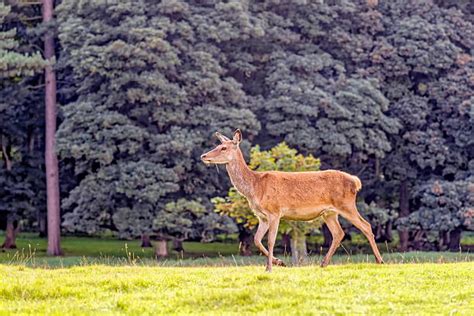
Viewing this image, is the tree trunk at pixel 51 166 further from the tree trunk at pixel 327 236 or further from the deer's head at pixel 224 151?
the deer's head at pixel 224 151

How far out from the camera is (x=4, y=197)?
3234 cm

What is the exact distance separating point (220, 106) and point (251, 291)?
21.7 metres

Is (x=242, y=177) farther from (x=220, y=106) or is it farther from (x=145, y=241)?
(x=145, y=241)

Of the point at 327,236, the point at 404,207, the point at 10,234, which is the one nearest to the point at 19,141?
the point at 10,234

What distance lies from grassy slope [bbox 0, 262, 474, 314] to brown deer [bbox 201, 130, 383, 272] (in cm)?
95

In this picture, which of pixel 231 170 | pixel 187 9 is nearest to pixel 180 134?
pixel 187 9

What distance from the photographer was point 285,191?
38.3 ft

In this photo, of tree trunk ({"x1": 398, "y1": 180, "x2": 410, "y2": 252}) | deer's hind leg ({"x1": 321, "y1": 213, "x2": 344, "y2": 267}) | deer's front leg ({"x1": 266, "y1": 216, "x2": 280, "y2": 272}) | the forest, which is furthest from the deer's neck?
tree trunk ({"x1": 398, "y1": 180, "x2": 410, "y2": 252})

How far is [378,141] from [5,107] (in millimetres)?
14150

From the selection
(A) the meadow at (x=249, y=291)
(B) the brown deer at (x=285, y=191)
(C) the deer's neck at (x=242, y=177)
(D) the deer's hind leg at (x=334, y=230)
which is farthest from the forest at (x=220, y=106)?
(A) the meadow at (x=249, y=291)

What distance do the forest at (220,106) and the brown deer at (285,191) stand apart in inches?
539

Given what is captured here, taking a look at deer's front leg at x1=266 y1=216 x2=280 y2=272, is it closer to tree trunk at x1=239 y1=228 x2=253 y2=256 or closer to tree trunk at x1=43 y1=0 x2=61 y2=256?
tree trunk at x1=239 y1=228 x2=253 y2=256

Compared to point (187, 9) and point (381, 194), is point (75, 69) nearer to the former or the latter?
point (187, 9)

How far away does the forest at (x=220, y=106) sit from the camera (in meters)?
28.7
